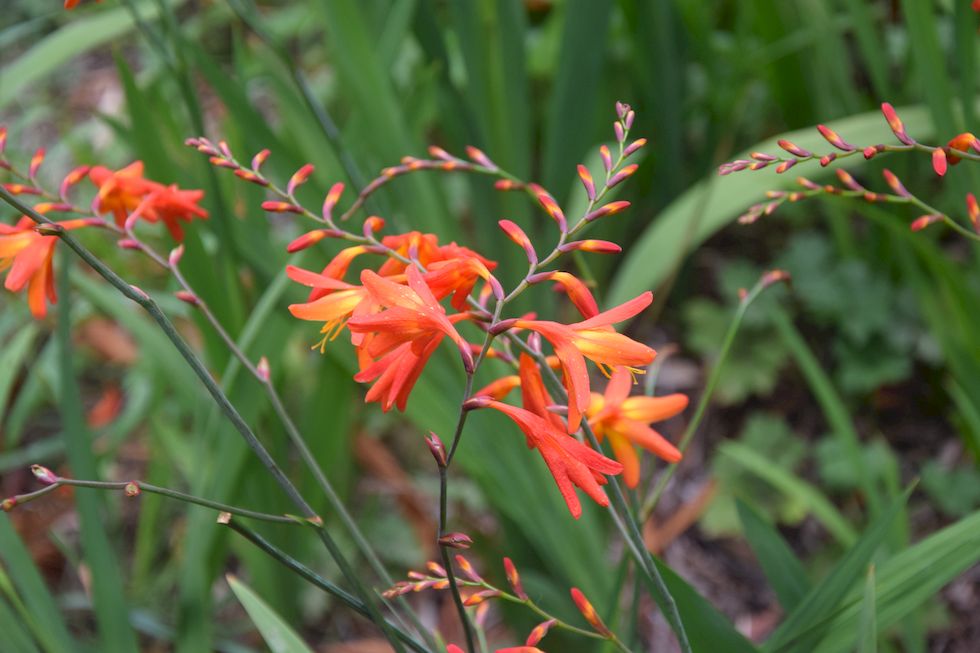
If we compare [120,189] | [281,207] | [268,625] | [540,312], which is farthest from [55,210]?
[540,312]

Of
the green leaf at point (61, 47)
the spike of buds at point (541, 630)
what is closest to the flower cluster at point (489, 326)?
the spike of buds at point (541, 630)

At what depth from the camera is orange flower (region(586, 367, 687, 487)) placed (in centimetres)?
85

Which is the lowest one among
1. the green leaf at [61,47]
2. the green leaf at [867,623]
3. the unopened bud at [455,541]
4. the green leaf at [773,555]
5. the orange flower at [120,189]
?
the green leaf at [773,555]

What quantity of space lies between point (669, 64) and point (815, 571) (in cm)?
99

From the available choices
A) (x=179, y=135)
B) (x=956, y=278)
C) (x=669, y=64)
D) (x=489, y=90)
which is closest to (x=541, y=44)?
(x=669, y=64)

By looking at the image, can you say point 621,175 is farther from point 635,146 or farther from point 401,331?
point 401,331

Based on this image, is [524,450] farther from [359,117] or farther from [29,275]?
[29,275]

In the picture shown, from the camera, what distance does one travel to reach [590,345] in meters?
0.64

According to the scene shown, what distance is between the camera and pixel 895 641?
173cm

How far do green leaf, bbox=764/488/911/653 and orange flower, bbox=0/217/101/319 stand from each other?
726 millimetres

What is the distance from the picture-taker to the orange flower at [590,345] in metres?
0.61

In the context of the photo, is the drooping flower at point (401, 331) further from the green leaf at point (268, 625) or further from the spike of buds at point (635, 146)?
the green leaf at point (268, 625)

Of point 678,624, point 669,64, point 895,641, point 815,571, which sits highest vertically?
point 669,64

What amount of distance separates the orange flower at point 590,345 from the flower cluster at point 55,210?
1.17 ft
